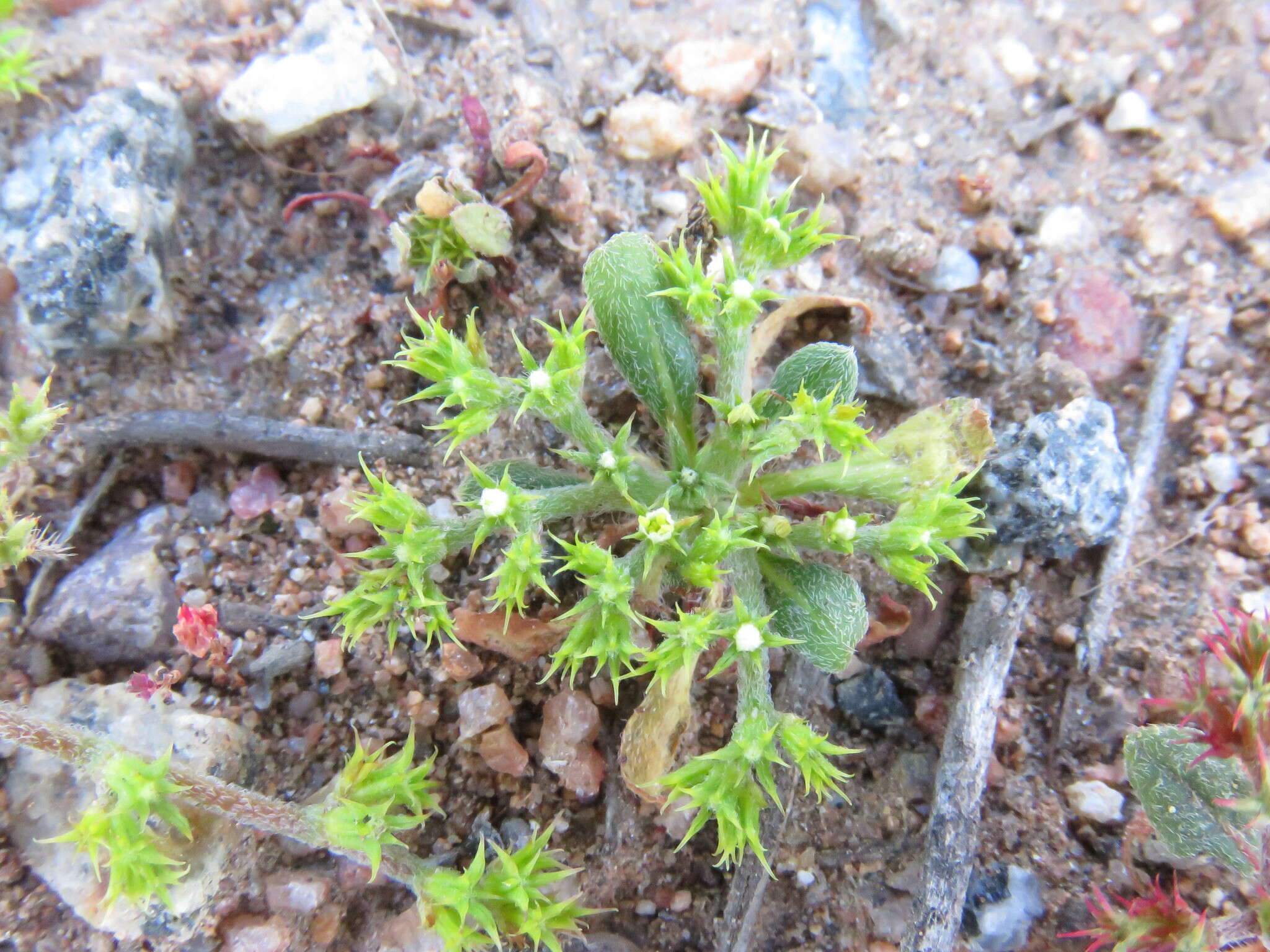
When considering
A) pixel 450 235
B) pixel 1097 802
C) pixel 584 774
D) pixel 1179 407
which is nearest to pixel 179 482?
pixel 450 235

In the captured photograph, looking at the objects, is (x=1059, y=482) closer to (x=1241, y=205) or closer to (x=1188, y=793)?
(x=1188, y=793)

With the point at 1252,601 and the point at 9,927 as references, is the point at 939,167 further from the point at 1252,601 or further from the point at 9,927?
the point at 9,927

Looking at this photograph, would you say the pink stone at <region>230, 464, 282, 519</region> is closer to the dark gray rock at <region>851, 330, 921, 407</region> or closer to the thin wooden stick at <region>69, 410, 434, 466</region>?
the thin wooden stick at <region>69, 410, 434, 466</region>

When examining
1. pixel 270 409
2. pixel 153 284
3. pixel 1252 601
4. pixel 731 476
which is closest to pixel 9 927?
pixel 270 409

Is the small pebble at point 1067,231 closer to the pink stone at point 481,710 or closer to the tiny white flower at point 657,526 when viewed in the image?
the tiny white flower at point 657,526

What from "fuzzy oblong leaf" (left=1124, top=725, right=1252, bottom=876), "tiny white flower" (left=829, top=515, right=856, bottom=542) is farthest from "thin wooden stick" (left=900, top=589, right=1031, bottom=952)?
"tiny white flower" (left=829, top=515, right=856, bottom=542)

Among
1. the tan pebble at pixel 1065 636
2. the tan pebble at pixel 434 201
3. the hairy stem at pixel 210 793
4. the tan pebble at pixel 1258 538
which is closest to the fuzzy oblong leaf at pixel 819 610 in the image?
the tan pebble at pixel 1065 636
